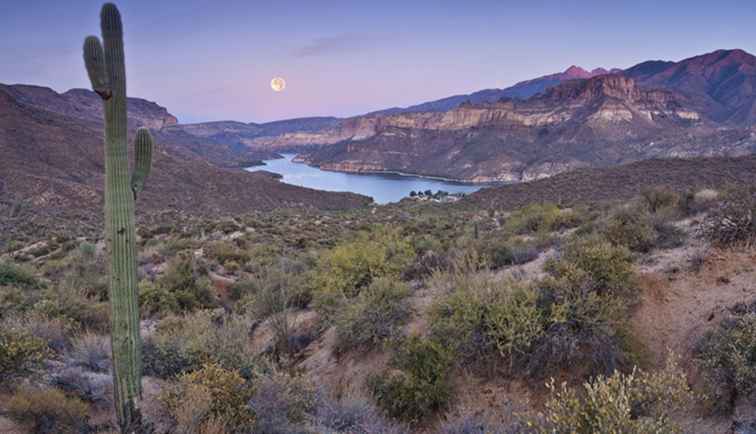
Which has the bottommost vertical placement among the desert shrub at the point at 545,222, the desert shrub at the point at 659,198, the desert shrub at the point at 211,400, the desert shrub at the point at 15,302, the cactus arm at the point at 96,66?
the desert shrub at the point at 545,222

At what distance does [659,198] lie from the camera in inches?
501

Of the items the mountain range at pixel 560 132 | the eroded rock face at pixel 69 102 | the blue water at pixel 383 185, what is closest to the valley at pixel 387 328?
the blue water at pixel 383 185

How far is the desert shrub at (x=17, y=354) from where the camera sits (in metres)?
4.59

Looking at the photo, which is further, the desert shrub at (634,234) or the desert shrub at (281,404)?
the desert shrub at (634,234)

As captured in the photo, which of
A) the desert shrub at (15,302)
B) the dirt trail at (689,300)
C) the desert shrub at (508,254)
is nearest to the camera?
the dirt trail at (689,300)

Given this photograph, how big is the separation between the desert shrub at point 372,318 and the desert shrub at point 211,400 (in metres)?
3.24

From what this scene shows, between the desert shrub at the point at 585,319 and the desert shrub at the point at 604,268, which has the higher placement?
the desert shrub at the point at 604,268

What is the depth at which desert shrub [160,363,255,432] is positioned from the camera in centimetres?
407

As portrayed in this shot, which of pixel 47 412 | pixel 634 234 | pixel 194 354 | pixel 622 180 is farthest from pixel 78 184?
pixel 622 180

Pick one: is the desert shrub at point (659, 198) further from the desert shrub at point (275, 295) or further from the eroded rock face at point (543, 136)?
the eroded rock face at point (543, 136)

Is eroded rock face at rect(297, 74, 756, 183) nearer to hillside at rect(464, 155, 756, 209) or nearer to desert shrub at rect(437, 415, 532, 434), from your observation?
hillside at rect(464, 155, 756, 209)

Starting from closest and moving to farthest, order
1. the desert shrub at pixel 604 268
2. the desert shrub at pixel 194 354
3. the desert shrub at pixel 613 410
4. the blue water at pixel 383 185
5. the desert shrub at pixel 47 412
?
the desert shrub at pixel 613 410 → the desert shrub at pixel 47 412 → the desert shrub at pixel 194 354 → the desert shrub at pixel 604 268 → the blue water at pixel 383 185

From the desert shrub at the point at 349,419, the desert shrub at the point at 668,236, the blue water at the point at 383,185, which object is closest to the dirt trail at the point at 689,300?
the desert shrub at the point at 668,236

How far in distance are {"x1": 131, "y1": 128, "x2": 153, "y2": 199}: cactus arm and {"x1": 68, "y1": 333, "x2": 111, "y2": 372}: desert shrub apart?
2592 mm
